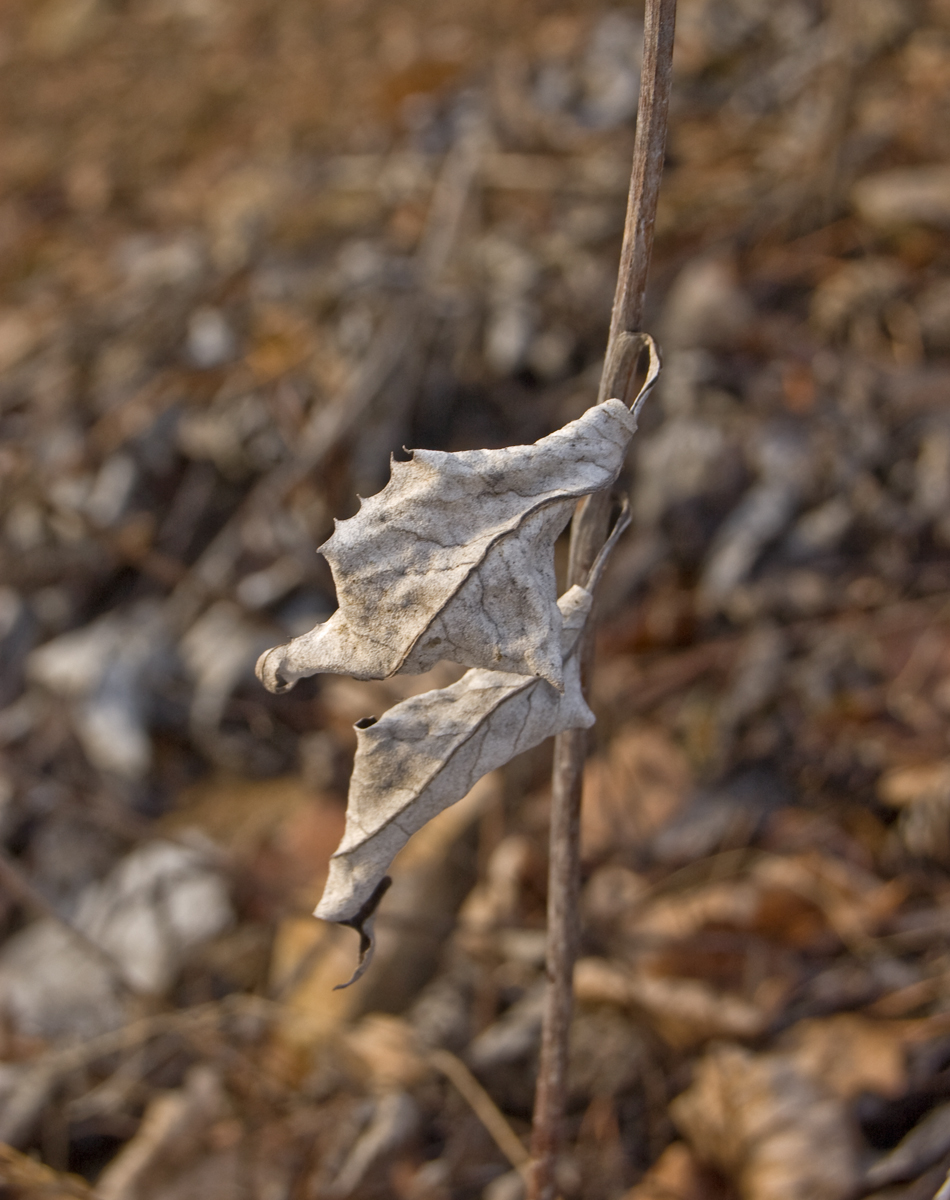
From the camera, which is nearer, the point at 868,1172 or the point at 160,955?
the point at 868,1172

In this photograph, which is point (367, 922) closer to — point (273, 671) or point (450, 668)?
point (273, 671)

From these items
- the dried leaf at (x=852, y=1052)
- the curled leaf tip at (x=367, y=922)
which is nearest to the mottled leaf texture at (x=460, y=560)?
the curled leaf tip at (x=367, y=922)

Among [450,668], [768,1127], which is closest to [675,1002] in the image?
[768,1127]

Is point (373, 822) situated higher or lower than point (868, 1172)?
higher

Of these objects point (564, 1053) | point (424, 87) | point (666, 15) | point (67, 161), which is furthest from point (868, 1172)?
point (67, 161)

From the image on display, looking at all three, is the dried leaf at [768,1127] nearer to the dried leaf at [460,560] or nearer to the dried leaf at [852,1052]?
the dried leaf at [852,1052]

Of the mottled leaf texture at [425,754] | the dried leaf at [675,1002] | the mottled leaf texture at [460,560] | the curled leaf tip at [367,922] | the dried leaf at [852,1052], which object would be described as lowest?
the dried leaf at [852,1052]

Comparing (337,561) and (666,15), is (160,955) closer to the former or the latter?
(337,561)
